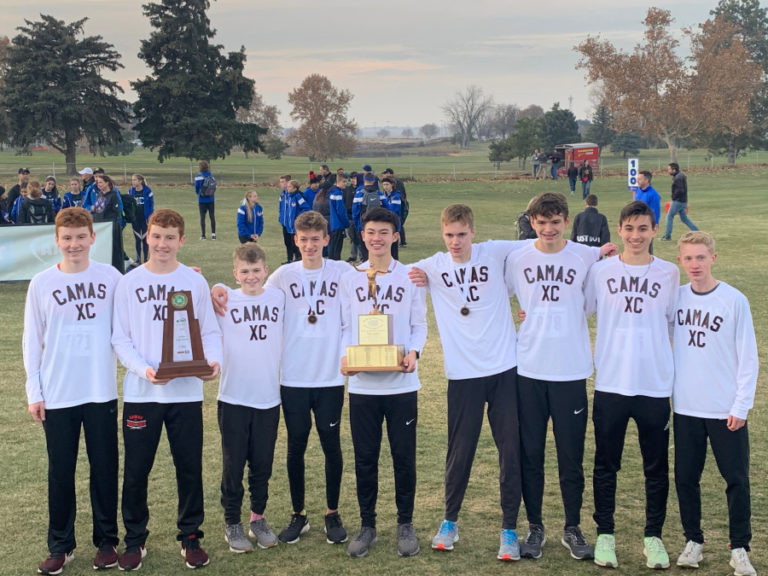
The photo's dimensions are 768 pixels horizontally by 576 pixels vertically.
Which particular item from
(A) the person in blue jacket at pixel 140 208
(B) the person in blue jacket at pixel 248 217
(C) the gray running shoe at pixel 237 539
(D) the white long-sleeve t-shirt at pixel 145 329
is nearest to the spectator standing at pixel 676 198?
(B) the person in blue jacket at pixel 248 217

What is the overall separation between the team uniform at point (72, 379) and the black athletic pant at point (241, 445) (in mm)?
669

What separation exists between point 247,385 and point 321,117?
76351 millimetres

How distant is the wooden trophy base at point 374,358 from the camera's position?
5.07 m

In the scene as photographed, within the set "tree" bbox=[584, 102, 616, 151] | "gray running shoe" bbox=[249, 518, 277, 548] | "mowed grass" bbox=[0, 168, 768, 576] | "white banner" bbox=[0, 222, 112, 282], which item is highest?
"tree" bbox=[584, 102, 616, 151]

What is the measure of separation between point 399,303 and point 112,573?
7.63ft

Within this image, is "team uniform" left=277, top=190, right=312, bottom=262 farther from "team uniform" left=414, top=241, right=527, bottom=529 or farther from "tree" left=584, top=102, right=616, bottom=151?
"tree" left=584, top=102, right=616, bottom=151

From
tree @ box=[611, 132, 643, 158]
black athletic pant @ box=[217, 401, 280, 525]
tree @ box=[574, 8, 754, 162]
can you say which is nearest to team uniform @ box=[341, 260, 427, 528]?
black athletic pant @ box=[217, 401, 280, 525]

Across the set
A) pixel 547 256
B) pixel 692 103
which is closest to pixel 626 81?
pixel 692 103

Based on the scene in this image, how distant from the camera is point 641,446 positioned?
17.0 ft

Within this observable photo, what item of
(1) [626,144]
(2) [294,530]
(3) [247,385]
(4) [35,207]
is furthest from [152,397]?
(1) [626,144]

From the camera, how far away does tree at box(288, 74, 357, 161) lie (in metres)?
79.4

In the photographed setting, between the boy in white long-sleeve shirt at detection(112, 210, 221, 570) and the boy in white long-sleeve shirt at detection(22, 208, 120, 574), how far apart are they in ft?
0.31

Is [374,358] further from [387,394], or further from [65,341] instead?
[65,341]

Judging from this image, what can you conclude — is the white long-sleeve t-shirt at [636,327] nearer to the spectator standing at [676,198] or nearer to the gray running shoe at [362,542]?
the gray running shoe at [362,542]
